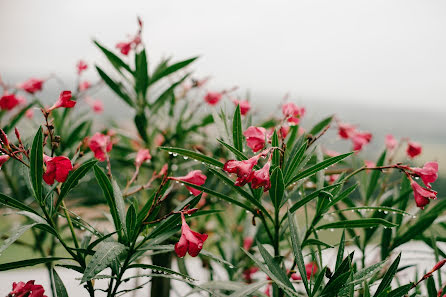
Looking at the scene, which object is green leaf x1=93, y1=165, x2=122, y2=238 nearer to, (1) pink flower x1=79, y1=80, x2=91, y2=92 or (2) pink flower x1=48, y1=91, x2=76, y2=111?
(2) pink flower x1=48, y1=91, x2=76, y2=111

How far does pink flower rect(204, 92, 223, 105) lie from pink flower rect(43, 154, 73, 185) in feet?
2.26

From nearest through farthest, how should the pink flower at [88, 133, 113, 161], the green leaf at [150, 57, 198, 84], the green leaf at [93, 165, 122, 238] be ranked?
the green leaf at [93, 165, 122, 238] → the pink flower at [88, 133, 113, 161] → the green leaf at [150, 57, 198, 84]

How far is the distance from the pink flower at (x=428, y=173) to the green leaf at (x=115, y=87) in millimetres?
700

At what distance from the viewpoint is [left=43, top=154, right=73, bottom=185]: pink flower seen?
1.75 ft

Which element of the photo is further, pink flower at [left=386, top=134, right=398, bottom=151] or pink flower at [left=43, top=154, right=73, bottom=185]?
pink flower at [left=386, top=134, right=398, bottom=151]

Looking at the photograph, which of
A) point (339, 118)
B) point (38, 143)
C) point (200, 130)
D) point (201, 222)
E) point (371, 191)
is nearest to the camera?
point (38, 143)

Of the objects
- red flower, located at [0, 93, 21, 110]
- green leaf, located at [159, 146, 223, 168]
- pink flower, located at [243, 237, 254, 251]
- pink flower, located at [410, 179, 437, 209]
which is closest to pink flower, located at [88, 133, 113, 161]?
green leaf, located at [159, 146, 223, 168]

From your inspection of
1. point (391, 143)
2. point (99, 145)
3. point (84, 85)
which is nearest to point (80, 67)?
point (84, 85)

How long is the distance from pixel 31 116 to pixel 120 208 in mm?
966

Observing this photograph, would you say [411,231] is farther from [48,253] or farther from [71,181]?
[48,253]

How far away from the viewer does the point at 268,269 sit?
59 centimetres

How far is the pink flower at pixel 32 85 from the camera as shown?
119 centimetres

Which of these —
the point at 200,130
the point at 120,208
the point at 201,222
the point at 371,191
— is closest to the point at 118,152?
the point at 200,130

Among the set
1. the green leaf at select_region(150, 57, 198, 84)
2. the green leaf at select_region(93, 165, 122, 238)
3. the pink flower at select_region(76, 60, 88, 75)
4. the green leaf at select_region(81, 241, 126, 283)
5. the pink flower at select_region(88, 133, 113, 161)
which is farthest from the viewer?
the pink flower at select_region(76, 60, 88, 75)
